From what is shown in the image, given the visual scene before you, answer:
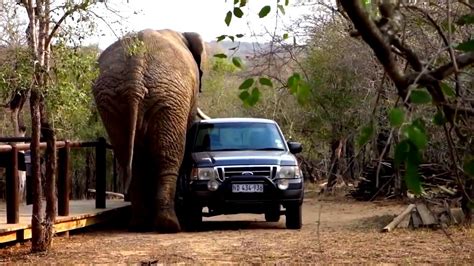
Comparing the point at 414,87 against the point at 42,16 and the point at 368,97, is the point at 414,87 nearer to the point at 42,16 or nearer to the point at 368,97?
the point at 42,16

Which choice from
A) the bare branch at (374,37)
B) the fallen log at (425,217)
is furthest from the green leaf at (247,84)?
the fallen log at (425,217)

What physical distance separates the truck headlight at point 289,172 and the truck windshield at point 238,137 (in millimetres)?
903

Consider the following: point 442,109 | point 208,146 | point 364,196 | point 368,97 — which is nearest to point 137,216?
point 208,146

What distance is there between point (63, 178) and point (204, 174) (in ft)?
6.86

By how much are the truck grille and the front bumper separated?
2.5 inches

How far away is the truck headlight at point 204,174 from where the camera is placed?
1278 centimetres

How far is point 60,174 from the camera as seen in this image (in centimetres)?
1173

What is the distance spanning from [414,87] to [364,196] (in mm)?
18389

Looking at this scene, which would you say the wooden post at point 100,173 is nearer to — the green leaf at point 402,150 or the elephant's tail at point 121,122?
the elephant's tail at point 121,122

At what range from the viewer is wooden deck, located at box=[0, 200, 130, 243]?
1018 centimetres

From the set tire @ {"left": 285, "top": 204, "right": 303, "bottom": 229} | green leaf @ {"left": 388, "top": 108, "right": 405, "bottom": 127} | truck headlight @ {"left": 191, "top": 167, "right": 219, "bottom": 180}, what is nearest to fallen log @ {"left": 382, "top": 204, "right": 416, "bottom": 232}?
tire @ {"left": 285, "top": 204, "right": 303, "bottom": 229}

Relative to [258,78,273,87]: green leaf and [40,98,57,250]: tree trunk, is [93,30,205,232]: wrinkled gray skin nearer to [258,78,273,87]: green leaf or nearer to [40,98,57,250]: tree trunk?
[40,98,57,250]: tree trunk

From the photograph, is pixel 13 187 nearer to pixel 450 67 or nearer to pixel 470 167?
pixel 450 67

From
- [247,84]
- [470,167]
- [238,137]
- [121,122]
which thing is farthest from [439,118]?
[238,137]
